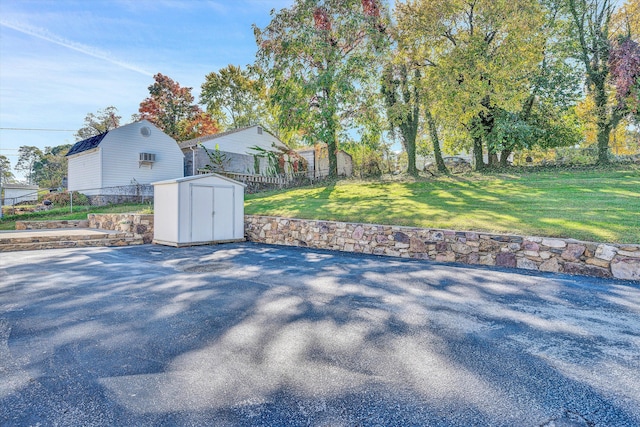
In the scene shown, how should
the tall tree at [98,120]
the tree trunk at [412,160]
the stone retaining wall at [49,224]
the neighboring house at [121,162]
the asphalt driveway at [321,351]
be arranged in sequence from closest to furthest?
the asphalt driveway at [321,351] → the stone retaining wall at [49,224] → the tree trunk at [412,160] → the neighboring house at [121,162] → the tall tree at [98,120]

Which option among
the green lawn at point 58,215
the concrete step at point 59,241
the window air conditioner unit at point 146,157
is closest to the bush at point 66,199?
Answer: the green lawn at point 58,215

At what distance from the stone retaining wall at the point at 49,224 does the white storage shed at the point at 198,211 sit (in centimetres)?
581

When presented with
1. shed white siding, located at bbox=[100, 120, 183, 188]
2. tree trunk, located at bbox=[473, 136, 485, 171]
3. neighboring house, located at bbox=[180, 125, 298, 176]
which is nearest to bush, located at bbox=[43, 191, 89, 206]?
shed white siding, located at bbox=[100, 120, 183, 188]

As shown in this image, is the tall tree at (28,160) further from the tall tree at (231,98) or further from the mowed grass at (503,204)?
the mowed grass at (503,204)

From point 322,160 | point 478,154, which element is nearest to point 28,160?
point 322,160

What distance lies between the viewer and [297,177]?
67.4 feet

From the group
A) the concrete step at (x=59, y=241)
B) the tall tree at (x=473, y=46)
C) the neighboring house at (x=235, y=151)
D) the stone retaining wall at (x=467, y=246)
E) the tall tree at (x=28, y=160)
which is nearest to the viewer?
the stone retaining wall at (x=467, y=246)

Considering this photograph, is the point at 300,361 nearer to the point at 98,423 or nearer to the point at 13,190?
the point at 98,423

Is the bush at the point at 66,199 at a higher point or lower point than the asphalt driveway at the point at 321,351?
higher

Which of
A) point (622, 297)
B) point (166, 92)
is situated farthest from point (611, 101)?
point (166, 92)

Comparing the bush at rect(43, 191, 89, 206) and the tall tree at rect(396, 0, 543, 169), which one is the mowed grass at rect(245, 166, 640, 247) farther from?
the bush at rect(43, 191, 89, 206)

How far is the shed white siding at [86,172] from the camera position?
17.0 m

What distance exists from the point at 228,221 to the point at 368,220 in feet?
14.6

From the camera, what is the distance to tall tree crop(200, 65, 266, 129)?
29531 millimetres
